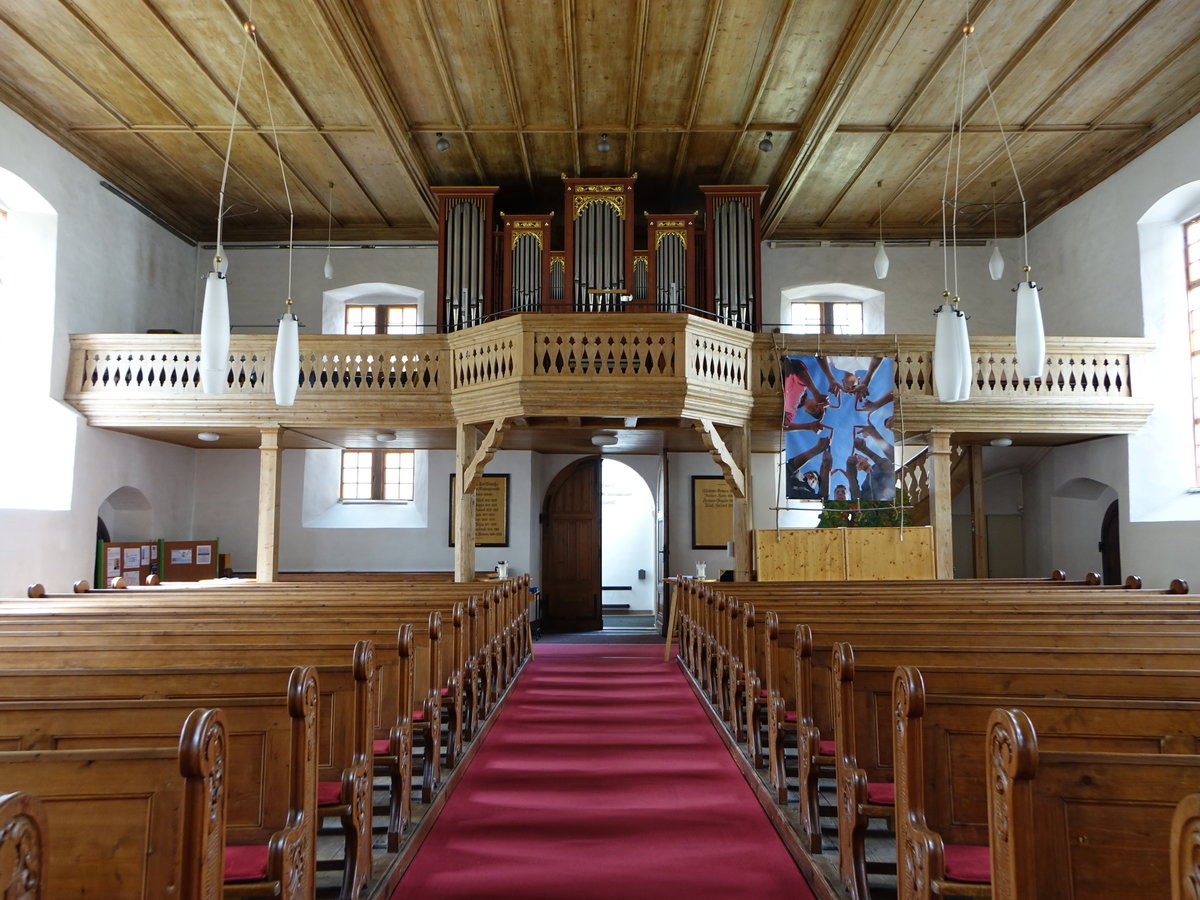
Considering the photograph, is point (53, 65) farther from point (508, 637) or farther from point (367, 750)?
point (367, 750)

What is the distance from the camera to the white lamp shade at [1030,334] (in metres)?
6.11

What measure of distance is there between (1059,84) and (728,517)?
716cm

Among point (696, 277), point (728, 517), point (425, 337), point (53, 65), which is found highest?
point (53, 65)

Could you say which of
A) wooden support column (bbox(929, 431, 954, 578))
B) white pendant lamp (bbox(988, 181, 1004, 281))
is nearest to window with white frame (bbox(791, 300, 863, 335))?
white pendant lamp (bbox(988, 181, 1004, 281))

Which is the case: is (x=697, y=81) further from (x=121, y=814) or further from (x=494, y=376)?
(x=121, y=814)

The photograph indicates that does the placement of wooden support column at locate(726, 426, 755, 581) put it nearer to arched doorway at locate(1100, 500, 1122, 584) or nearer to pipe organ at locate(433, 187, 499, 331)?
pipe organ at locate(433, 187, 499, 331)

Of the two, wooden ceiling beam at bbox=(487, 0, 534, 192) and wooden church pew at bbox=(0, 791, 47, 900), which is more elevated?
wooden ceiling beam at bbox=(487, 0, 534, 192)

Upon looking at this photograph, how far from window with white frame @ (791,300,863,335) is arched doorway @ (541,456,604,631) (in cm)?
391

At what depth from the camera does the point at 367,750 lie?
10.8ft

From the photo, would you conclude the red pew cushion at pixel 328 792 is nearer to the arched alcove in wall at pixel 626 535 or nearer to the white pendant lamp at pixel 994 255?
the white pendant lamp at pixel 994 255

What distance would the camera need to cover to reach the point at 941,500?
9.97 meters

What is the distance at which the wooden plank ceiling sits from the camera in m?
8.12

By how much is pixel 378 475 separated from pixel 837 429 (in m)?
7.39

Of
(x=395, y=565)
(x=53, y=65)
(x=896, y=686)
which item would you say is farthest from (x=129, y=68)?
(x=896, y=686)
